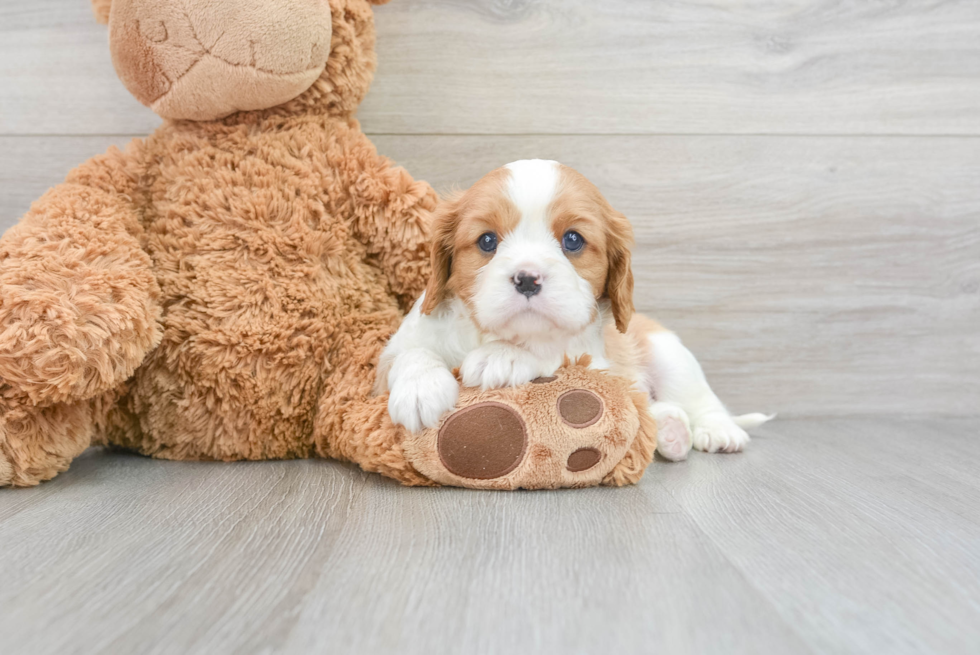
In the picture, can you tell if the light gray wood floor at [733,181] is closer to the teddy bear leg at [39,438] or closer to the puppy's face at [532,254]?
the teddy bear leg at [39,438]

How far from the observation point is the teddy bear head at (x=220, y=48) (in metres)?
1.29

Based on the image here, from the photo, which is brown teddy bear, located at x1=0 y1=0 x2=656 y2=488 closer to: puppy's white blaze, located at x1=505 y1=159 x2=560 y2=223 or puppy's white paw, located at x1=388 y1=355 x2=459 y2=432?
puppy's white paw, located at x1=388 y1=355 x2=459 y2=432

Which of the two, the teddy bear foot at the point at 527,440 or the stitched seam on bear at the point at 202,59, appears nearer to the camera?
the teddy bear foot at the point at 527,440

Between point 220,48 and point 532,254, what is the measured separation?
2.28 feet

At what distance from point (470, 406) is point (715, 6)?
1284 millimetres

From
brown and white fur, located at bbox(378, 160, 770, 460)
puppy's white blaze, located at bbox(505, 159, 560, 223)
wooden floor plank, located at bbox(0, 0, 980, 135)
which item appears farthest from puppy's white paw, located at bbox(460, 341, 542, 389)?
wooden floor plank, located at bbox(0, 0, 980, 135)

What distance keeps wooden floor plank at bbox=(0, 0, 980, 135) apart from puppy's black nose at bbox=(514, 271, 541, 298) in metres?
0.79

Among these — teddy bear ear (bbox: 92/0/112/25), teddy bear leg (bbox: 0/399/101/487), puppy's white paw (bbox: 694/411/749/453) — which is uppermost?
teddy bear ear (bbox: 92/0/112/25)

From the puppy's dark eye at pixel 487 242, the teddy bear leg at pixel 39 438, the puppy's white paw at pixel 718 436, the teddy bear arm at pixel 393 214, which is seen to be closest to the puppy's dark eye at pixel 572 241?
the puppy's dark eye at pixel 487 242

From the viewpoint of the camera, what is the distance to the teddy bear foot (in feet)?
3.81

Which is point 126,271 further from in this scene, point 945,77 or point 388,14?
point 945,77

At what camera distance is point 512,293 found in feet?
3.74

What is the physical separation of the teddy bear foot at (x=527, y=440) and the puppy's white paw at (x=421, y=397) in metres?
0.02

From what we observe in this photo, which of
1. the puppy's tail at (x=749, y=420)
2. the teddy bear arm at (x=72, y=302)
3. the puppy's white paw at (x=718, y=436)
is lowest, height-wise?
the puppy's tail at (x=749, y=420)
